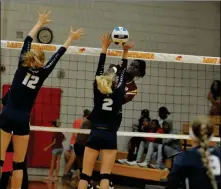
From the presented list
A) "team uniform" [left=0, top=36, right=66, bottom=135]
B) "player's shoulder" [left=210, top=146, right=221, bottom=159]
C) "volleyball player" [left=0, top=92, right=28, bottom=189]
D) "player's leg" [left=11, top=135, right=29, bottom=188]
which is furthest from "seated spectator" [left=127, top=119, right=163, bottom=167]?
"player's shoulder" [left=210, top=146, right=221, bottom=159]

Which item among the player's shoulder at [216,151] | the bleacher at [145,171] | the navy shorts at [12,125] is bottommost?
the bleacher at [145,171]

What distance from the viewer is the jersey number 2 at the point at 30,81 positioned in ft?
20.0

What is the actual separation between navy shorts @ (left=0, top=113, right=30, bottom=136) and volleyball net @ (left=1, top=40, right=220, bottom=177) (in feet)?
21.9

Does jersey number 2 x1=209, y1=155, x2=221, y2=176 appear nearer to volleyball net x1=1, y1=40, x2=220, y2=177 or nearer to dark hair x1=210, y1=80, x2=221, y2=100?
volleyball net x1=1, y1=40, x2=220, y2=177

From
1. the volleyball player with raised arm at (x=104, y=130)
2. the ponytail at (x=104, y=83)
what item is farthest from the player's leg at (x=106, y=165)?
the ponytail at (x=104, y=83)

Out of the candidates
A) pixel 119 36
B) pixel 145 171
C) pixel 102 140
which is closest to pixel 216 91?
pixel 145 171

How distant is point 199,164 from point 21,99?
2.68 metres

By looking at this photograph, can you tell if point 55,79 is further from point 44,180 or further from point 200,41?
point 200,41

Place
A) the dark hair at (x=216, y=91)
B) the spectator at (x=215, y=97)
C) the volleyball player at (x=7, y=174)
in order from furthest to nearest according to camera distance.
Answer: the dark hair at (x=216, y=91) < the spectator at (x=215, y=97) < the volleyball player at (x=7, y=174)

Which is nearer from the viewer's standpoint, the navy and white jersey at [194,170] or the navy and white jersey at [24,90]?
the navy and white jersey at [194,170]

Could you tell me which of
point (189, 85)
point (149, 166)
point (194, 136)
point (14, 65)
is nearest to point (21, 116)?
point (194, 136)

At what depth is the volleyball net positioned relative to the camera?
521 inches

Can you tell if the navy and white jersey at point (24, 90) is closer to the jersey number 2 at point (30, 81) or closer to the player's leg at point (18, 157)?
the jersey number 2 at point (30, 81)

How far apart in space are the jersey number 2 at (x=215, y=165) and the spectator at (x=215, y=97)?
8.45 m
